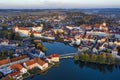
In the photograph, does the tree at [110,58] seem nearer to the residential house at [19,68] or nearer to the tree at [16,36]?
the residential house at [19,68]

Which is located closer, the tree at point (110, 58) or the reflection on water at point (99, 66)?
the reflection on water at point (99, 66)

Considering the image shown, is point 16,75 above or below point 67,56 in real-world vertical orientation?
above

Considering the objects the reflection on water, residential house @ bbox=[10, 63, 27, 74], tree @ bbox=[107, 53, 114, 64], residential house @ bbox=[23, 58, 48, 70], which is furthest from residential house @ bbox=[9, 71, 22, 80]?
tree @ bbox=[107, 53, 114, 64]

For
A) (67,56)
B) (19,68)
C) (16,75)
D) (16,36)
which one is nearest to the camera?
(16,75)

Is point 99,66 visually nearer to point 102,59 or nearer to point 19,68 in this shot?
point 102,59

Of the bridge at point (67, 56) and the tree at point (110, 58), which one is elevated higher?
the tree at point (110, 58)

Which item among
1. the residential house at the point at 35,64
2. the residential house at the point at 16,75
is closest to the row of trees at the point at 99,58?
the residential house at the point at 35,64

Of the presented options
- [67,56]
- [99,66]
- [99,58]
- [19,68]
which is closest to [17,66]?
[19,68]

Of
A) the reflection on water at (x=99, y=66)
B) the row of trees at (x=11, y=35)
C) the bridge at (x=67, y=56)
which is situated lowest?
the reflection on water at (x=99, y=66)

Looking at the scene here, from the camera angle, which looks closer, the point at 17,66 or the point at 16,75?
the point at 16,75

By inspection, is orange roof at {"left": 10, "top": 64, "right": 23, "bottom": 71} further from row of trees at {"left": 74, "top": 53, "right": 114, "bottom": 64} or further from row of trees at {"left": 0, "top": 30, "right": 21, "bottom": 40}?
row of trees at {"left": 0, "top": 30, "right": 21, "bottom": 40}

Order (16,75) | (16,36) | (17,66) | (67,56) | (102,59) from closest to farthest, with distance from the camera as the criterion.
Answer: (16,75) → (17,66) → (102,59) → (67,56) → (16,36)

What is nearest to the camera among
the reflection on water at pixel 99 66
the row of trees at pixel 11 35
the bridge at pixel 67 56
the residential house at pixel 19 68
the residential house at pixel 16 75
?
the residential house at pixel 16 75
